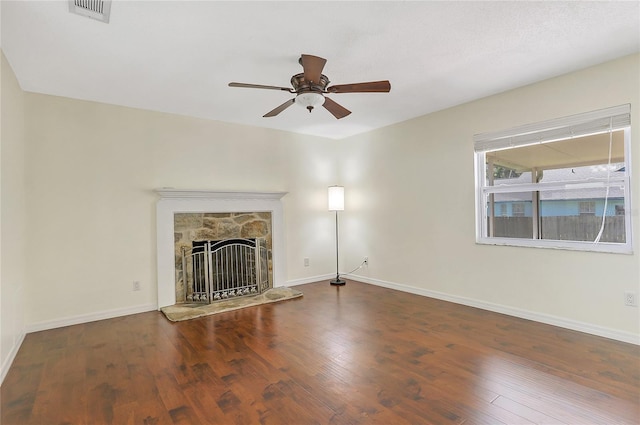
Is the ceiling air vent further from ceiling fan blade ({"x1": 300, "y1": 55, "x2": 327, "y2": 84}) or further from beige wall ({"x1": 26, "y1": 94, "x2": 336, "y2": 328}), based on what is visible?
beige wall ({"x1": 26, "y1": 94, "x2": 336, "y2": 328})

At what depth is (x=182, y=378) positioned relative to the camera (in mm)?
2215

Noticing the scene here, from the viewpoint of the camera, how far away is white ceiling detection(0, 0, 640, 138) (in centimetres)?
202

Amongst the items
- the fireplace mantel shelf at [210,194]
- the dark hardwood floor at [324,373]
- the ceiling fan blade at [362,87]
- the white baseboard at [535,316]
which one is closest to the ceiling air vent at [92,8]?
the ceiling fan blade at [362,87]

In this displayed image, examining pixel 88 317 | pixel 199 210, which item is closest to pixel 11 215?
pixel 88 317

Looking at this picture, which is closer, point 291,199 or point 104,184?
point 104,184

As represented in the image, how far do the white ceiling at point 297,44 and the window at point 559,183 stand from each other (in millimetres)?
554

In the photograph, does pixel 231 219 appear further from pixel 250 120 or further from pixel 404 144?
pixel 404 144

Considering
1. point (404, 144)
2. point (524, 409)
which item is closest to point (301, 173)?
point (404, 144)

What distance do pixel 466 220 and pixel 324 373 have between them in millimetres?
2542

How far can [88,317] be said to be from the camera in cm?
345

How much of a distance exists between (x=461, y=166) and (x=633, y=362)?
232cm

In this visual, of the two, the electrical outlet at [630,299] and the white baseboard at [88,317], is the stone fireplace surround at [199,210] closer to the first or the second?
the white baseboard at [88,317]

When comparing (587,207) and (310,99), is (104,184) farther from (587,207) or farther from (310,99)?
(587,207)

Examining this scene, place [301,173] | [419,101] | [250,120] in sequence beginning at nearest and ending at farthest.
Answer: [419,101] → [250,120] → [301,173]
